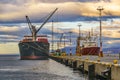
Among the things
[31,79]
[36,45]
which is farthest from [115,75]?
[36,45]

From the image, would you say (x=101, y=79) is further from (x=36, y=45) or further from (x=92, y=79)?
(x=36, y=45)

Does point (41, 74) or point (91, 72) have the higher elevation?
point (91, 72)

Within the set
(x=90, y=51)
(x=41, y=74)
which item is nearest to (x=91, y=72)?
(x=41, y=74)

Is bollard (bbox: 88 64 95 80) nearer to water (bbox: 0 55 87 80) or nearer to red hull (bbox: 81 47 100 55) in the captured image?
water (bbox: 0 55 87 80)

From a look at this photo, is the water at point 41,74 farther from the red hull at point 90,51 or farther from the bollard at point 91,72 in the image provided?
the red hull at point 90,51

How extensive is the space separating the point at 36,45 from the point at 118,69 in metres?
159

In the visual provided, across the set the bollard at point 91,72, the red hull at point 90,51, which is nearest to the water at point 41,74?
the bollard at point 91,72

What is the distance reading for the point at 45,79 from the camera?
2539 inches

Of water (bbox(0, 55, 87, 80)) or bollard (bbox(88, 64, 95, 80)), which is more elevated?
Result: bollard (bbox(88, 64, 95, 80))

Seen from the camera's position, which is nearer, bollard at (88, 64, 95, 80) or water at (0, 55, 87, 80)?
bollard at (88, 64, 95, 80)

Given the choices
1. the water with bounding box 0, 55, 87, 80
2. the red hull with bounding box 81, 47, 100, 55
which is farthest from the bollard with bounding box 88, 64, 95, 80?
the red hull with bounding box 81, 47, 100, 55

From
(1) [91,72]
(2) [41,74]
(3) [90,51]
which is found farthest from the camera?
(3) [90,51]

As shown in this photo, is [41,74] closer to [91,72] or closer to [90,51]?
[91,72]

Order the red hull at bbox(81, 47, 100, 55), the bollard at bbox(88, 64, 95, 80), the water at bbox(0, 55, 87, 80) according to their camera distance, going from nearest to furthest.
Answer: the bollard at bbox(88, 64, 95, 80)
the water at bbox(0, 55, 87, 80)
the red hull at bbox(81, 47, 100, 55)
